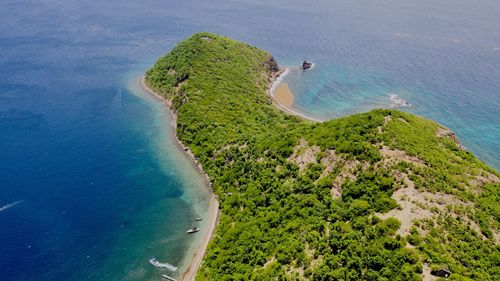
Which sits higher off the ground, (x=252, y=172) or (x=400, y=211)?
(x=400, y=211)

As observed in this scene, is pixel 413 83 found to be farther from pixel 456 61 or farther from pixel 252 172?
pixel 252 172

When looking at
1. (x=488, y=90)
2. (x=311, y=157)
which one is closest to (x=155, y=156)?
(x=311, y=157)

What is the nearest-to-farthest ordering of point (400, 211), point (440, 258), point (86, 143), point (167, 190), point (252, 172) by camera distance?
point (440, 258)
point (400, 211)
point (252, 172)
point (167, 190)
point (86, 143)

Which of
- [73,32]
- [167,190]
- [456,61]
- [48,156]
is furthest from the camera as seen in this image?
[73,32]

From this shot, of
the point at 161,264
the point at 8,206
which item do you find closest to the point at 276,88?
the point at 161,264

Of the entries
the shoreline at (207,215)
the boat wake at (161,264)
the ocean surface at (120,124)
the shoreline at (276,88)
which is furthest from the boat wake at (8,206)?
the shoreline at (276,88)

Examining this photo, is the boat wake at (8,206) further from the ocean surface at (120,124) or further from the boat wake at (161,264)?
the boat wake at (161,264)

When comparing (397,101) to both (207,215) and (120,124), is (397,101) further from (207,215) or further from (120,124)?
(120,124)

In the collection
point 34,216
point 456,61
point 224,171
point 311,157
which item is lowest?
point 34,216
